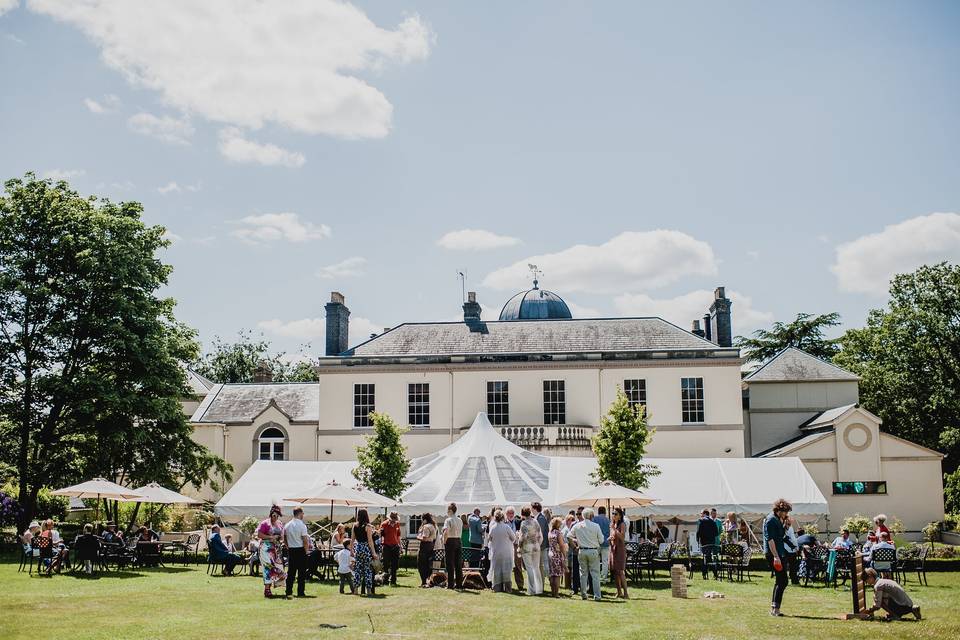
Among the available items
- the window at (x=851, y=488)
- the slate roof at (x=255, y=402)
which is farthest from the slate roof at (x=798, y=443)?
the slate roof at (x=255, y=402)

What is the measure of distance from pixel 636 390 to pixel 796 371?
7.17 meters

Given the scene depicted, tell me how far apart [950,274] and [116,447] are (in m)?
33.3

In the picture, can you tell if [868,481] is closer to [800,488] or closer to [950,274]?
[800,488]

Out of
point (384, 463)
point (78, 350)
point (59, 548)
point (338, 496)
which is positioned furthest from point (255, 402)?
point (338, 496)

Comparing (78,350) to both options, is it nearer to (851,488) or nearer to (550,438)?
(550,438)

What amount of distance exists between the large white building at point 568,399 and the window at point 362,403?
37 millimetres

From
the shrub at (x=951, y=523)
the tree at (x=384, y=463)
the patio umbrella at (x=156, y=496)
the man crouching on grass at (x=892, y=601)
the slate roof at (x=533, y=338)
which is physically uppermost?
the slate roof at (x=533, y=338)

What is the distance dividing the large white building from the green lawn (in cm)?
1355

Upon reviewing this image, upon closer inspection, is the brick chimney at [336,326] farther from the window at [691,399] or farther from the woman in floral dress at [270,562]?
the woman in floral dress at [270,562]

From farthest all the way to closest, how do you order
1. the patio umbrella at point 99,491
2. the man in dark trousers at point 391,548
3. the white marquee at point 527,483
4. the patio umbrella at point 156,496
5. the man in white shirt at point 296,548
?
the white marquee at point 527,483
the patio umbrella at point 156,496
the patio umbrella at point 99,491
the man in dark trousers at point 391,548
the man in white shirt at point 296,548

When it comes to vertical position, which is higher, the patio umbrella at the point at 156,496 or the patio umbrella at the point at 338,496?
the patio umbrella at the point at 338,496

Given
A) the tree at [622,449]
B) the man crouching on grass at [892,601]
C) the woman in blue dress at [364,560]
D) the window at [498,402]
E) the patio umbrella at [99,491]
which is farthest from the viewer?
the window at [498,402]

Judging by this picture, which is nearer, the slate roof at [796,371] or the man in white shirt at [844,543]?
the man in white shirt at [844,543]

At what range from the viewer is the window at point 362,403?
31.4m
